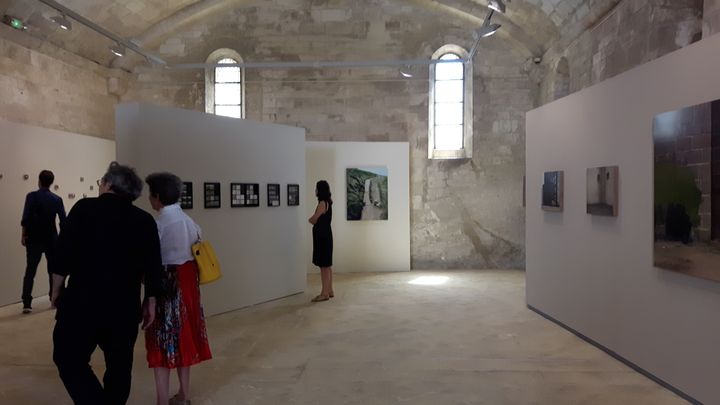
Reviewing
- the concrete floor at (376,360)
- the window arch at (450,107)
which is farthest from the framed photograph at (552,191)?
the window arch at (450,107)

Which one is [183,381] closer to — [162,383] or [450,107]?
[162,383]

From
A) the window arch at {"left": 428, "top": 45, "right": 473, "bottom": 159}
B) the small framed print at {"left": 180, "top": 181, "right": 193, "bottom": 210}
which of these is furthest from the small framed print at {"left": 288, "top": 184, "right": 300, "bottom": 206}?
the window arch at {"left": 428, "top": 45, "right": 473, "bottom": 159}

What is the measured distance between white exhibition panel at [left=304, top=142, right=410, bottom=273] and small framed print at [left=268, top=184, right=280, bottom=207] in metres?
3.14

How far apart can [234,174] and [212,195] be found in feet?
→ 1.80

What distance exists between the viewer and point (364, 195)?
38.3ft

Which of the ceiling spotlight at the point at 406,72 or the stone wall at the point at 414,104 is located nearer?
the ceiling spotlight at the point at 406,72

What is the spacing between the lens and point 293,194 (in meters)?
8.74

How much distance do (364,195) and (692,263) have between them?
7990 mm

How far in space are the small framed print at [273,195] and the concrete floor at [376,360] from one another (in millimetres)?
1486

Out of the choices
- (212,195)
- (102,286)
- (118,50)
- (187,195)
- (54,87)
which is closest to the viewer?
(102,286)

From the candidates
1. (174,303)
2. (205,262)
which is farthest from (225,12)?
(174,303)

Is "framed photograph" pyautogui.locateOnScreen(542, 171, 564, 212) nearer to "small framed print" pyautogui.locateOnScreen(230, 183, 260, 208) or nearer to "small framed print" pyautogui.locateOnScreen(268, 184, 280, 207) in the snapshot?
"small framed print" pyautogui.locateOnScreen(268, 184, 280, 207)

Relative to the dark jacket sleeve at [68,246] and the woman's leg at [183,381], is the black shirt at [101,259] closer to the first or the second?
the dark jacket sleeve at [68,246]

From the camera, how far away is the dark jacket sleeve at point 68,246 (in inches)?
118
